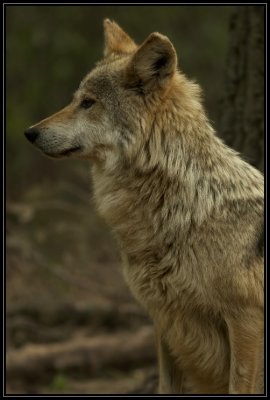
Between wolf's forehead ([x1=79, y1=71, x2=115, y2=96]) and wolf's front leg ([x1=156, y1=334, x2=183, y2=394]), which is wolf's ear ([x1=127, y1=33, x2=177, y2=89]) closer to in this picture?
wolf's forehead ([x1=79, y1=71, x2=115, y2=96])

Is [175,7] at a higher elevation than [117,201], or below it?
higher

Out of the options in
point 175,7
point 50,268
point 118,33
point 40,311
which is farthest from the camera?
point 175,7

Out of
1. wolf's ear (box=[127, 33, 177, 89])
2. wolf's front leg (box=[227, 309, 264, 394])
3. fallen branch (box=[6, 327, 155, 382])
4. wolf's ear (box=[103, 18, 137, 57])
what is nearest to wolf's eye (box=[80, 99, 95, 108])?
wolf's ear (box=[127, 33, 177, 89])

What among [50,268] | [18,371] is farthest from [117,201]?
[50,268]

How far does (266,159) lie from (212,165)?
1.55 m

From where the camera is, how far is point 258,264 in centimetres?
596

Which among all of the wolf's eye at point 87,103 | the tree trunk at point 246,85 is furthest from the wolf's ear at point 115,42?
the tree trunk at point 246,85

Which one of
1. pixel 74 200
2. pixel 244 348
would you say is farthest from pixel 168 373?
pixel 74 200

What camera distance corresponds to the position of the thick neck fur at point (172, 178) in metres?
5.93

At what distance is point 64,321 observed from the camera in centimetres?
977

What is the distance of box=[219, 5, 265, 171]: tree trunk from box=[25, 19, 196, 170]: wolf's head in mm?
1673

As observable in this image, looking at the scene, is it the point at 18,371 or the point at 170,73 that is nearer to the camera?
the point at 170,73

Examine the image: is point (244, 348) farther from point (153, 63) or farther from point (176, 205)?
point (153, 63)

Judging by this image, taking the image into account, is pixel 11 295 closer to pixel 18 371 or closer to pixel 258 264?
pixel 18 371
